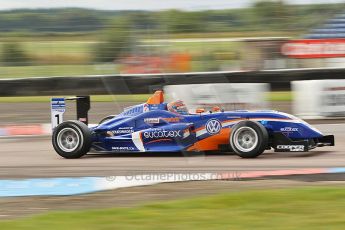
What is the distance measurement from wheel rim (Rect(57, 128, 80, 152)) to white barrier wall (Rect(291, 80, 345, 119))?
283 inches

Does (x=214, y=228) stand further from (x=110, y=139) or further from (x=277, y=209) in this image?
(x=110, y=139)

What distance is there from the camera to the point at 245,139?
10.1m

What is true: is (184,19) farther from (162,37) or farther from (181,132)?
(181,132)

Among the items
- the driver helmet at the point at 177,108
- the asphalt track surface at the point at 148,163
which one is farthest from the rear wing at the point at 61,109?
the driver helmet at the point at 177,108

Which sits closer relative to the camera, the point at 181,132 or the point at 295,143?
the point at 295,143

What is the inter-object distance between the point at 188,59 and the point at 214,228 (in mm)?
16792

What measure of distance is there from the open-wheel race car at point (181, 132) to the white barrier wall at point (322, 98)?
613 centimetres

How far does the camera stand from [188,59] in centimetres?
2228

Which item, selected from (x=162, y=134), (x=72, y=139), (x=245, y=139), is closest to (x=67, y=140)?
(x=72, y=139)

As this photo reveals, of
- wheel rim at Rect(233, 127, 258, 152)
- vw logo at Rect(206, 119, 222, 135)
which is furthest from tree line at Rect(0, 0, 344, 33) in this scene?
wheel rim at Rect(233, 127, 258, 152)

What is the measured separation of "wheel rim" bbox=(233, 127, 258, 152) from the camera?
9977mm

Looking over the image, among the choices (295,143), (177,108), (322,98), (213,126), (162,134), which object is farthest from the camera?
(322,98)

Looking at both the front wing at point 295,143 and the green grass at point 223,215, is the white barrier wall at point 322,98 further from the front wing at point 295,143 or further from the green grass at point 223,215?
the green grass at point 223,215

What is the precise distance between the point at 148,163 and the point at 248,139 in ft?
4.78
